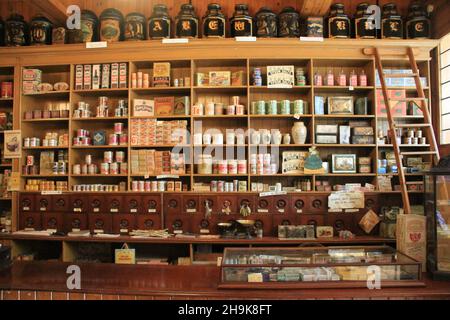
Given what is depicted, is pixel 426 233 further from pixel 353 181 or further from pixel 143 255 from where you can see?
pixel 143 255

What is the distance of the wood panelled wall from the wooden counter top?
3642mm

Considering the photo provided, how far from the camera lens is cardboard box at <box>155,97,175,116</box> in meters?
4.09

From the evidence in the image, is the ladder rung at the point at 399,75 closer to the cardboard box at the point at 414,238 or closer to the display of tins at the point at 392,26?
the display of tins at the point at 392,26

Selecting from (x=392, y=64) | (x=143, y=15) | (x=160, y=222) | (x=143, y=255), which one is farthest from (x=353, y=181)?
(x=143, y=15)

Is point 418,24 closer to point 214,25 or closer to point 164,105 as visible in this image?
point 214,25

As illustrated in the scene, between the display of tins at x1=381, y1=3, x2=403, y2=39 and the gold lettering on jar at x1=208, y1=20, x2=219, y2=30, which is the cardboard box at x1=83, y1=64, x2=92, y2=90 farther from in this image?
the display of tins at x1=381, y1=3, x2=403, y2=39

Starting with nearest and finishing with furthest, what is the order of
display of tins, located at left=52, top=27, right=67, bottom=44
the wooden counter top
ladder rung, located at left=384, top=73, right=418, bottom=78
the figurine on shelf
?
the wooden counter top
ladder rung, located at left=384, top=73, right=418, bottom=78
the figurine on shelf
display of tins, located at left=52, top=27, right=67, bottom=44

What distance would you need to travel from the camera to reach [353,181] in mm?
4219

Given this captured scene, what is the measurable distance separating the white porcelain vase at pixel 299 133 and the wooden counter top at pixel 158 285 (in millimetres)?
2156

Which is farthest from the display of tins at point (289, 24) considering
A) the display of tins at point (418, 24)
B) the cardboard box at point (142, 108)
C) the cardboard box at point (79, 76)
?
the cardboard box at point (79, 76)

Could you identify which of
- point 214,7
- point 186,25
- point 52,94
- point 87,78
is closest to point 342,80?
point 214,7

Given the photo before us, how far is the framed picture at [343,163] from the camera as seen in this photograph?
3.98 m

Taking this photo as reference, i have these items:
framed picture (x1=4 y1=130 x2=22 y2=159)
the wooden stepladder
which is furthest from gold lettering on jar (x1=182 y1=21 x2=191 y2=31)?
framed picture (x1=4 y1=130 x2=22 y2=159)

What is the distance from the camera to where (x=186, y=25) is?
4051mm
